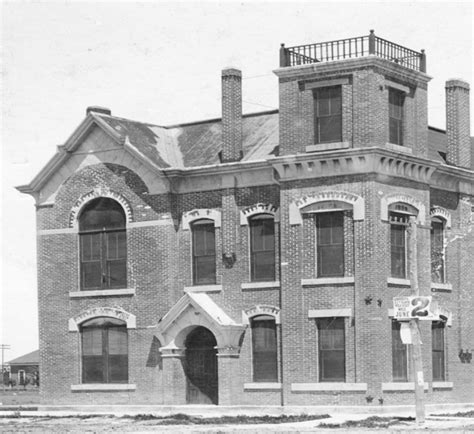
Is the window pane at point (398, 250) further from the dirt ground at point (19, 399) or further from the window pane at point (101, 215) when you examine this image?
the dirt ground at point (19, 399)

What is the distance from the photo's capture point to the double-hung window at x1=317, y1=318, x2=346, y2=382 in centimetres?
3838

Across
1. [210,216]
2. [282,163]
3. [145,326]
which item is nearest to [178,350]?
[145,326]

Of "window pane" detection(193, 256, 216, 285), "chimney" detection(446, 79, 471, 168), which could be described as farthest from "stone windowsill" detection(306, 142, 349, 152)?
"chimney" detection(446, 79, 471, 168)

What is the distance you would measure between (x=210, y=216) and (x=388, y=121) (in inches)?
259

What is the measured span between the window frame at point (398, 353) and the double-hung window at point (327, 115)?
19.2ft

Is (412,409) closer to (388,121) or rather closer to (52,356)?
(388,121)

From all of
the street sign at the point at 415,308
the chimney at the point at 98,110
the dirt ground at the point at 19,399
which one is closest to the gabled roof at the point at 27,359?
the dirt ground at the point at 19,399

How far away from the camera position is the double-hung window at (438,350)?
137 feet

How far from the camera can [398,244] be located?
3953 centimetres

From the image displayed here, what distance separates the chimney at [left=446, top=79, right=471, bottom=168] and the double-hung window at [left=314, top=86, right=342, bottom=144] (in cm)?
656

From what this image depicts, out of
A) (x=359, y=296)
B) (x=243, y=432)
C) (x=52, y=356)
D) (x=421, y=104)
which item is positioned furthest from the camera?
(x=52, y=356)

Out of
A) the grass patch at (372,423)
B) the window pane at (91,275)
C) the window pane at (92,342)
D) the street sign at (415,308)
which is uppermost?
the window pane at (91,275)

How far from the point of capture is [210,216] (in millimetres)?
41562

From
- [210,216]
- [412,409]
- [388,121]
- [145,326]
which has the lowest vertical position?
[412,409]
